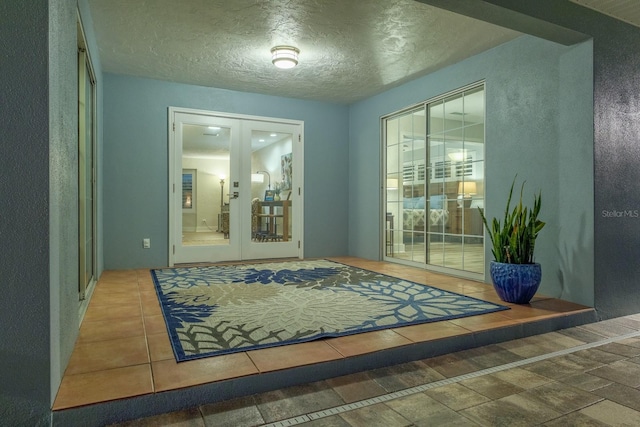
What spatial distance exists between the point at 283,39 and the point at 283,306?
91.1 inches

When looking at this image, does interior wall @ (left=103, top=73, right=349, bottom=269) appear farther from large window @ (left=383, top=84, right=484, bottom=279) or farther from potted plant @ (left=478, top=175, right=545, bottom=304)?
potted plant @ (left=478, top=175, right=545, bottom=304)

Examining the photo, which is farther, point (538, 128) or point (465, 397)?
point (538, 128)

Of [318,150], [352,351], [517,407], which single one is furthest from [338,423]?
[318,150]

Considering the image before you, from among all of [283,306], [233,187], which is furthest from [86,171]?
[233,187]

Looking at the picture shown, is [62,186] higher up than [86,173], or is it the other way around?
[86,173]

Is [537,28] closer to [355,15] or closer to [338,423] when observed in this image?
[355,15]

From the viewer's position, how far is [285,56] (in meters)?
3.75

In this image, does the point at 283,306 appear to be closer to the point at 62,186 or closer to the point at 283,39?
the point at 62,186

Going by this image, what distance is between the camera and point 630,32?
3109 millimetres

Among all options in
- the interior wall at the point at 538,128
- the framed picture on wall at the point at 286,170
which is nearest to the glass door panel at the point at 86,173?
the framed picture on wall at the point at 286,170

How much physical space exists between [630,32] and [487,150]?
1.35 metres

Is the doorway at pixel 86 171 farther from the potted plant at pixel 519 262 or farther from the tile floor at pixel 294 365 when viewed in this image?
the potted plant at pixel 519 262

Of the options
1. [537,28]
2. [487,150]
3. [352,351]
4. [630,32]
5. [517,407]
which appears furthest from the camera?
[487,150]

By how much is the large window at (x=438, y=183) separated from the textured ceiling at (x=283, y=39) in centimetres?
50
